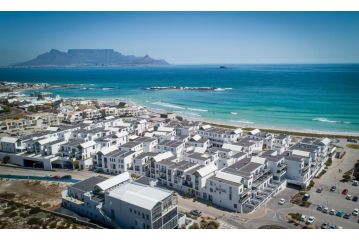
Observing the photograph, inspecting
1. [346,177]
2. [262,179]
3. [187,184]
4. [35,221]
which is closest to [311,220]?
[262,179]

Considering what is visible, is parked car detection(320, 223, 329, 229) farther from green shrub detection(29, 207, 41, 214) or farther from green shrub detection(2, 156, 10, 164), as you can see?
green shrub detection(2, 156, 10, 164)

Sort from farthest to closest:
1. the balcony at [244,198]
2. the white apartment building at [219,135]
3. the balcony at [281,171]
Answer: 1. the white apartment building at [219,135]
2. the balcony at [281,171]
3. the balcony at [244,198]

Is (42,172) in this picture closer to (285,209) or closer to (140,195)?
(140,195)

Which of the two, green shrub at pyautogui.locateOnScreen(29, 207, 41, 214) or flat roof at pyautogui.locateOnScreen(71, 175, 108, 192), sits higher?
flat roof at pyautogui.locateOnScreen(71, 175, 108, 192)

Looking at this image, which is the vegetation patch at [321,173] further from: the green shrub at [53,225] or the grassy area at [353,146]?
the green shrub at [53,225]

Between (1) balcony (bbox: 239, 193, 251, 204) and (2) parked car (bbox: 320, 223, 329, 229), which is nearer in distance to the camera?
(2) parked car (bbox: 320, 223, 329, 229)

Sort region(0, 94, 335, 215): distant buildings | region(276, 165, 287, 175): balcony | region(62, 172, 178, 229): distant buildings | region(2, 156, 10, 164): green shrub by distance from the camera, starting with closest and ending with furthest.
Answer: region(62, 172, 178, 229): distant buildings → region(0, 94, 335, 215): distant buildings → region(276, 165, 287, 175): balcony → region(2, 156, 10, 164): green shrub

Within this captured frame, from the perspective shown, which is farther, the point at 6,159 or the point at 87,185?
the point at 6,159

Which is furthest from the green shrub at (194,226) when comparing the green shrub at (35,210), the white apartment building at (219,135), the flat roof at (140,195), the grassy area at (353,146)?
the grassy area at (353,146)

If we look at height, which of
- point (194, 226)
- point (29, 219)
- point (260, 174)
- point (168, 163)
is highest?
point (168, 163)

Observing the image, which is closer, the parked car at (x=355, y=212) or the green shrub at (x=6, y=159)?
the parked car at (x=355, y=212)

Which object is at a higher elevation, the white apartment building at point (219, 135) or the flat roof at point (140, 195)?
the flat roof at point (140, 195)

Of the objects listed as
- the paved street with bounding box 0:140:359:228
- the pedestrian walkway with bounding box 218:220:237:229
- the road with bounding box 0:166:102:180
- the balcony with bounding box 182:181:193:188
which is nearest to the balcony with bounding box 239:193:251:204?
the paved street with bounding box 0:140:359:228
